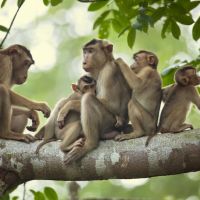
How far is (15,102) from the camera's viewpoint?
8766 mm

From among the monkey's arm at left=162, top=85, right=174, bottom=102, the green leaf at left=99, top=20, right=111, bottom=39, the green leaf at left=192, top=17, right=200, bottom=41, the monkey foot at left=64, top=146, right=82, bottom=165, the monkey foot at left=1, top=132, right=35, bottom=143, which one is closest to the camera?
the monkey foot at left=64, top=146, right=82, bottom=165

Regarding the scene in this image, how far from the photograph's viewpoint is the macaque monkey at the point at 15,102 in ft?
26.8

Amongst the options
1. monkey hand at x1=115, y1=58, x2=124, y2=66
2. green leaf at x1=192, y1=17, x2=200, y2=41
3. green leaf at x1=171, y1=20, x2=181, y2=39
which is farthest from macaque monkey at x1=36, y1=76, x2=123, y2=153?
green leaf at x1=192, y1=17, x2=200, y2=41

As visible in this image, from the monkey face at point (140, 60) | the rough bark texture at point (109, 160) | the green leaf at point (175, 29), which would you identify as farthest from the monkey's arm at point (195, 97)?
the rough bark texture at point (109, 160)

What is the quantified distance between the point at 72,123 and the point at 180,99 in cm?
150

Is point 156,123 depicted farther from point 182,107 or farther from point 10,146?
point 10,146

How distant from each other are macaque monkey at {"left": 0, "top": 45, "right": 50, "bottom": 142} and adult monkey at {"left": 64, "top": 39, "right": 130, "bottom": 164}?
0.79 m

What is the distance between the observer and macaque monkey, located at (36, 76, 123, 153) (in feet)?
24.6

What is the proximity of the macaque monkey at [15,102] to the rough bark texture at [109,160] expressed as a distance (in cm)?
48

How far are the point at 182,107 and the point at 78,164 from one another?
184cm

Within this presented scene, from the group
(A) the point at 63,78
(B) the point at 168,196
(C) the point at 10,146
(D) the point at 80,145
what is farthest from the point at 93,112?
(A) the point at 63,78

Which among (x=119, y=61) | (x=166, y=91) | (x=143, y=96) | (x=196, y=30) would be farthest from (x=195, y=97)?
(x=119, y=61)

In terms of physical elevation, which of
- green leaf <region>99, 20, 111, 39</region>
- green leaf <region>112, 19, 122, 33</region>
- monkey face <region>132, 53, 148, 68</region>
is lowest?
monkey face <region>132, 53, 148, 68</region>

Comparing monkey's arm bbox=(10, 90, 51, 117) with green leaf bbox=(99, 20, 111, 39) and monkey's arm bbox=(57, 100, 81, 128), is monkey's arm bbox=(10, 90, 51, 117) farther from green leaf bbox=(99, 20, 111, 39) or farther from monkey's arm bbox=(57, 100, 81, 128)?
green leaf bbox=(99, 20, 111, 39)
